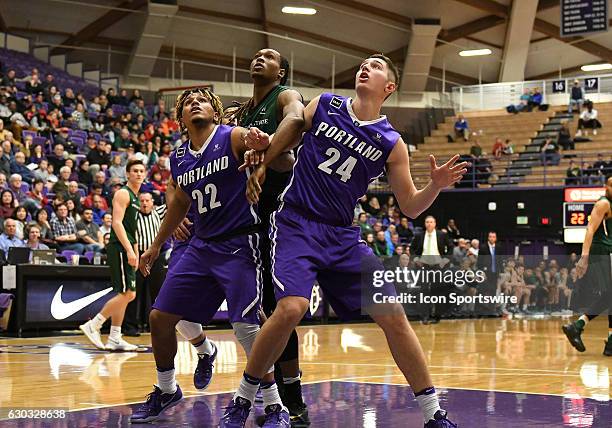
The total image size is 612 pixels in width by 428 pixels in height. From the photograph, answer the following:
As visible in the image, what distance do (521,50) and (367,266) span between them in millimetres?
28863

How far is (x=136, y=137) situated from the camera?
20875 mm

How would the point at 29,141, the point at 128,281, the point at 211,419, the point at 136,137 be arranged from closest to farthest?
the point at 211,419 < the point at 128,281 < the point at 29,141 < the point at 136,137

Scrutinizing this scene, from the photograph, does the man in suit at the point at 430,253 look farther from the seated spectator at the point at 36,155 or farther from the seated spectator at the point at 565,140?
the seated spectator at the point at 565,140

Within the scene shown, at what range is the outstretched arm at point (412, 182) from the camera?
456 cm

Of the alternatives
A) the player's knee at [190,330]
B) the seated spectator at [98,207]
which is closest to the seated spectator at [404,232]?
the seated spectator at [98,207]

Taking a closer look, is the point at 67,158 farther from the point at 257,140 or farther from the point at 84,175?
the point at 257,140

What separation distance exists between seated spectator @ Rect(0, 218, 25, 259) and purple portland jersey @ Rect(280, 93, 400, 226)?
28.9 ft

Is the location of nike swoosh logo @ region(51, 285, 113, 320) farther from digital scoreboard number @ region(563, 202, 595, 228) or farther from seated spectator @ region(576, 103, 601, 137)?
seated spectator @ region(576, 103, 601, 137)

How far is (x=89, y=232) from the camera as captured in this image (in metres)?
14.1

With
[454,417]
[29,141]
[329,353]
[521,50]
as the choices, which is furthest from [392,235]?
[454,417]

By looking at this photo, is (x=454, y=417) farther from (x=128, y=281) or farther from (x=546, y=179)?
(x=546, y=179)

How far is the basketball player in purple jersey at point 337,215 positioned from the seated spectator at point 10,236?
8.80m

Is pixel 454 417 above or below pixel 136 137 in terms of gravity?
below

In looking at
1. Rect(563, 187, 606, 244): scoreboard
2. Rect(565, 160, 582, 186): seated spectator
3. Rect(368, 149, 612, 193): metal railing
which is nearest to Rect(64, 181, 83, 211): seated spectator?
Rect(563, 187, 606, 244): scoreboard
